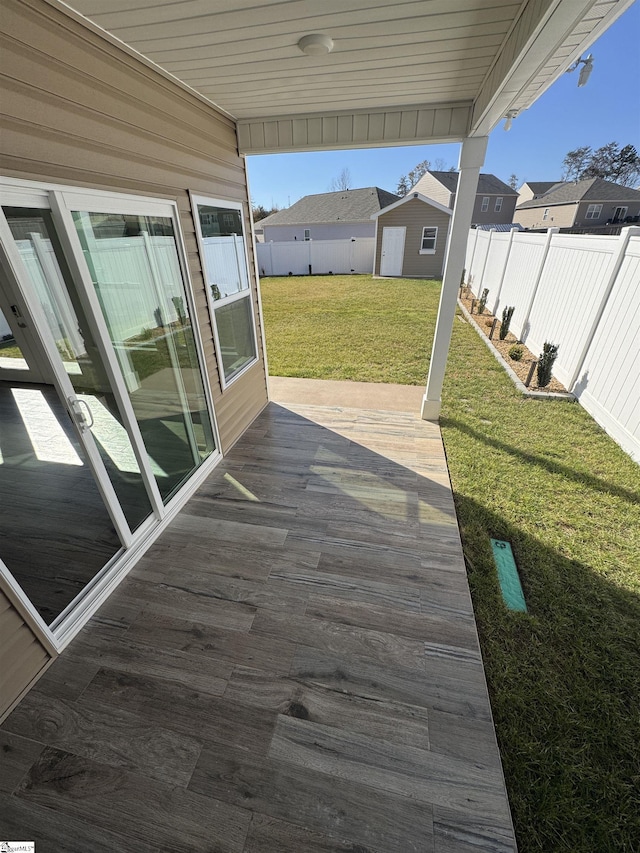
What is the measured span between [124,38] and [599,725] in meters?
4.02

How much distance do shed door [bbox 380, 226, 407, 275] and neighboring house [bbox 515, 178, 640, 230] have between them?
19.2m

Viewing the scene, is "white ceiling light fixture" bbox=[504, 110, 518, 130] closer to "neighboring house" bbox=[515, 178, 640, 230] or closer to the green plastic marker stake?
the green plastic marker stake

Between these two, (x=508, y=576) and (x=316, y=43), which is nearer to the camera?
(x=316, y=43)

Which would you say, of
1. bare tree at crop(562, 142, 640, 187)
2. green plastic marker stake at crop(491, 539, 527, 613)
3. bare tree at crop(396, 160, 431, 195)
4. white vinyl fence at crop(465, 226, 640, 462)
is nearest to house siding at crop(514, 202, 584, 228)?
bare tree at crop(396, 160, 431, 195)

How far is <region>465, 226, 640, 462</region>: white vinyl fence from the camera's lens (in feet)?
11.4

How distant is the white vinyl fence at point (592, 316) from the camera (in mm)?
3477

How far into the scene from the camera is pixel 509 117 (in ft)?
8.50

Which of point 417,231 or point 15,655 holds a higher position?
point 417,231

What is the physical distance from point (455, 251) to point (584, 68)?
145cm

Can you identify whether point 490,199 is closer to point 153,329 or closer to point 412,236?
point 412,236

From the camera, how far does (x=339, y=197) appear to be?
66.3ft

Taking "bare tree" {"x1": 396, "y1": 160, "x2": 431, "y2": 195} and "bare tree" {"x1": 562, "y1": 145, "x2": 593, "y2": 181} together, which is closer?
"bare tree" {"x1": 562, "y1": 145, "x2": 593, "y2": 181}

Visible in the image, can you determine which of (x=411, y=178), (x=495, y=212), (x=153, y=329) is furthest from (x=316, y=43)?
(x=411, y=178)

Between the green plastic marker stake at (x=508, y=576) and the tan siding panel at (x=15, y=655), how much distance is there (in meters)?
2.55
